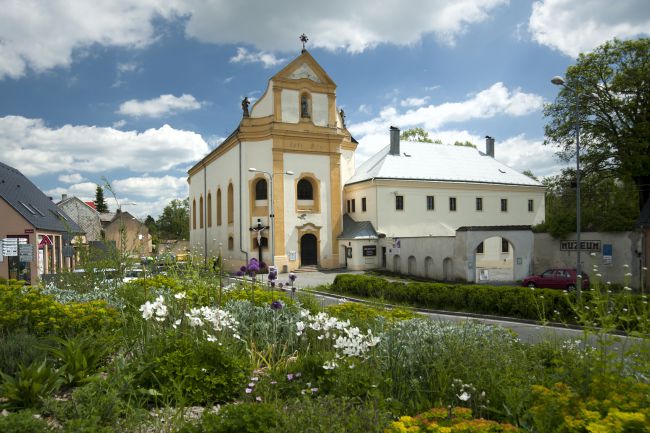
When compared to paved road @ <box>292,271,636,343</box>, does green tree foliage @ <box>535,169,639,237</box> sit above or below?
above

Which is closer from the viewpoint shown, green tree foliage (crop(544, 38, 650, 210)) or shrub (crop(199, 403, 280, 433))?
shrub (crop(199, 403, 280, 433))

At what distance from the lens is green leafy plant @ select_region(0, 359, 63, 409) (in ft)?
15.6

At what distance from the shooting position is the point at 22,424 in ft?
12.1

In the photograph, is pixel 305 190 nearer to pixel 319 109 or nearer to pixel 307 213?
pixel 307 213

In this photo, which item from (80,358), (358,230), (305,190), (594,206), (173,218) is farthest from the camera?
(173,218)

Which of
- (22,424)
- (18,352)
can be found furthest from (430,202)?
(22,424)

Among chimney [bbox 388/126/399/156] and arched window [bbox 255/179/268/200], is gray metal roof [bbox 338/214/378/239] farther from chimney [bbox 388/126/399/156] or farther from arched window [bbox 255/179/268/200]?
chimney [bbox 388/126/399/156]

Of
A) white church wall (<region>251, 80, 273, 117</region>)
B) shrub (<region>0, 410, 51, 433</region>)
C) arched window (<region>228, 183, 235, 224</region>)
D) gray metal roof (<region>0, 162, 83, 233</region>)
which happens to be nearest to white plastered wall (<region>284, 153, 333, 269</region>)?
white church wall (<region>251, 80, 273, 117</region>)

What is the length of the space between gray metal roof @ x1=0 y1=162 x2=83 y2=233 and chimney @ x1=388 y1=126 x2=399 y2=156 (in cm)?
2587

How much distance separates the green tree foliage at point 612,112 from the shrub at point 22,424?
30.1 m

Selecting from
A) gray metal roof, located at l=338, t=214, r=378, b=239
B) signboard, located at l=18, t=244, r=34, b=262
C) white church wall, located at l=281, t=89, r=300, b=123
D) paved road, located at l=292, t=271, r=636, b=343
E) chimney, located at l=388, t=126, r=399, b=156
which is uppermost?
white church wall, located at l=281, t=89, r=300, b=123

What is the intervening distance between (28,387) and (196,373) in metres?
1.70

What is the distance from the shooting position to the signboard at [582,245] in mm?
24516

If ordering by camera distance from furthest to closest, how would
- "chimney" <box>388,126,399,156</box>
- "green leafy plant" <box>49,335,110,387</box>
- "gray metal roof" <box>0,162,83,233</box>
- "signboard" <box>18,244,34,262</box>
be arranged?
"chimney" <box>388,126,399,156</box>, "gray metal roof" <box>0,162,83,233</box>, "signboard" <box>18,244,34,262</box>, "green leafy plant" <box>49,335,110,387</box>
